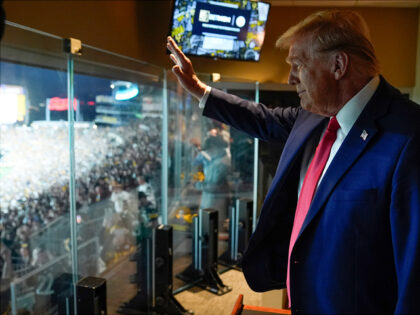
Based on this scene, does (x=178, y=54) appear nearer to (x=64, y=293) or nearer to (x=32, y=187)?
(x=32, y=187)

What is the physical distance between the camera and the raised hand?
1.41m

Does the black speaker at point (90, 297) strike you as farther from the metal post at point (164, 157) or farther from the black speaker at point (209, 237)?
the black speaker at point (209, 237)

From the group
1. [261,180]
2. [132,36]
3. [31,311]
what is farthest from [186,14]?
[31,311]

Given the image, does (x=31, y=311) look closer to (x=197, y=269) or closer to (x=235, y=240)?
(x=197, y=269)

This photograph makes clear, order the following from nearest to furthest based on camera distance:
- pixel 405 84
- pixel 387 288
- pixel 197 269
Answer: pixel 387 288 → pixel 197 269 → pixel 405 84

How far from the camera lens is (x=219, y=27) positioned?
354cm

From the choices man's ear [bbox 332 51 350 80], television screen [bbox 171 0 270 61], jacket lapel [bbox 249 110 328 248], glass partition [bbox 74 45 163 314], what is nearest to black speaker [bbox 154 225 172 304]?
glass partition [bbox 74 45 163 314]

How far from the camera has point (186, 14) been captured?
326 centimetres

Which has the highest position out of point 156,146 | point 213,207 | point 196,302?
point 156,146

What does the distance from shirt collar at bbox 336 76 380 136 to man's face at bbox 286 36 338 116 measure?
51mm

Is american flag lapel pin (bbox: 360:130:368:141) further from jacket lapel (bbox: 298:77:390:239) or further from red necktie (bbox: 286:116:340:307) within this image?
red necktie (bbox: 286:116:340:307)

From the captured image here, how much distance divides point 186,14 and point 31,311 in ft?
8.53

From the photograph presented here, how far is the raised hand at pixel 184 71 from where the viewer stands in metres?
1.41

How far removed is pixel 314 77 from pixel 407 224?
0.50 metres
